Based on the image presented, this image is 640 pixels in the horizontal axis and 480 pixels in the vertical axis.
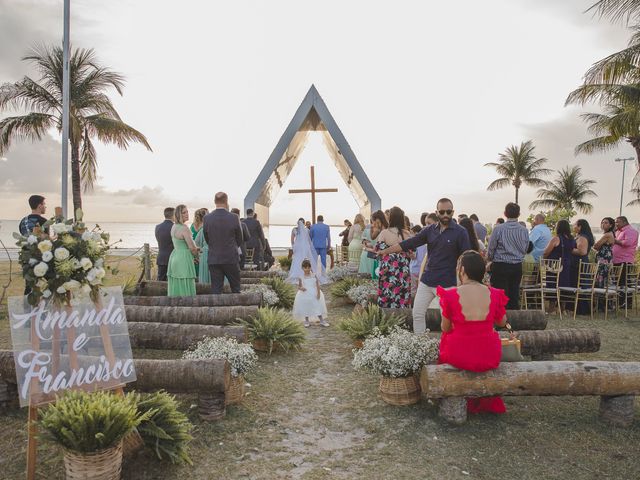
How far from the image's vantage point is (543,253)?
10.3 m

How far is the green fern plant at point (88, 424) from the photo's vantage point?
3012 millimetres

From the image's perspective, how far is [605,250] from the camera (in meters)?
10.3

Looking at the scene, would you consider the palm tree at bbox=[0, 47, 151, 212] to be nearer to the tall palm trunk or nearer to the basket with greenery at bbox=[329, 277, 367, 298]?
the tall palm trunk

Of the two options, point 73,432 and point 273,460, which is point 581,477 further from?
point 73,432

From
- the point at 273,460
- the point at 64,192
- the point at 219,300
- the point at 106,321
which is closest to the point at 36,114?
the point at 64,192

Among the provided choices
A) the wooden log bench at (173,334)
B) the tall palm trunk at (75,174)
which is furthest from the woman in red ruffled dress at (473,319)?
the tall palm trunk at (75,174)

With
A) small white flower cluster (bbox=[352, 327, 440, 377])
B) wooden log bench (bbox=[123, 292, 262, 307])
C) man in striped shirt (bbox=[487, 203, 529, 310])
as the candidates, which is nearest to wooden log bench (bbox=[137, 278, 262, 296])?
wooden log bench (bbox=[123, 292, 262, 307])

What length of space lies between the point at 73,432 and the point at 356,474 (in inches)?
78.2

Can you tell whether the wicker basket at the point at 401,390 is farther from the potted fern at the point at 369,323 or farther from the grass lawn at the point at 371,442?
the potted fern at the point at 369,323

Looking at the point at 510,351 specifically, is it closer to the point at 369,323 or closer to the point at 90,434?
the point at 369,323

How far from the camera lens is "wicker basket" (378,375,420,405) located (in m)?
4.74

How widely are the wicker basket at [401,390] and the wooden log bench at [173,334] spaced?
1.94 meters

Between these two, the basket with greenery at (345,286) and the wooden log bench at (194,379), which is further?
the basket with greenery at (345,286)

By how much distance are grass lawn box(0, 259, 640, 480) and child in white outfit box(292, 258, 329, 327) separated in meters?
3.12
